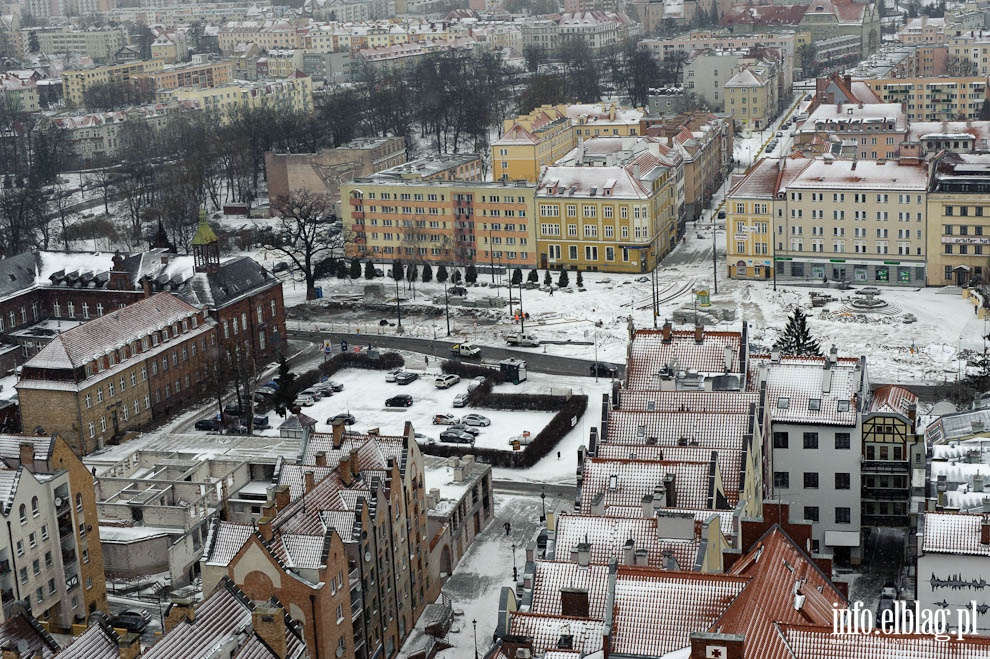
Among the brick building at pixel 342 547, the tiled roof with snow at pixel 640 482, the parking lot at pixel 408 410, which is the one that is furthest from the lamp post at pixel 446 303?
the tiled roof with snow at pixel 640 482

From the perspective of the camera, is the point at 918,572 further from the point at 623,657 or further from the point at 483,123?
the point at 483,123

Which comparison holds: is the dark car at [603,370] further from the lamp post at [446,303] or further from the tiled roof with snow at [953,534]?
the tiled roof with snow at [953,534]

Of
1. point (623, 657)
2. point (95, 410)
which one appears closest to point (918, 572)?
point (623, 657)

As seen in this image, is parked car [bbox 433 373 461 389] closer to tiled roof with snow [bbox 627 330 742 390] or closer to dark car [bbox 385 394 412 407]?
dark car [bbox 385 394 412 407]

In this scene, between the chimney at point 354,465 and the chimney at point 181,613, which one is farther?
the chimney at point 354,465

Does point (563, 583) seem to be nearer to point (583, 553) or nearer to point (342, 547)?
point (583, 553)

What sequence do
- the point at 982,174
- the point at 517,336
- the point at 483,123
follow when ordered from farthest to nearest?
the point at 483,123, the point at 982,174, the point at 517,336
